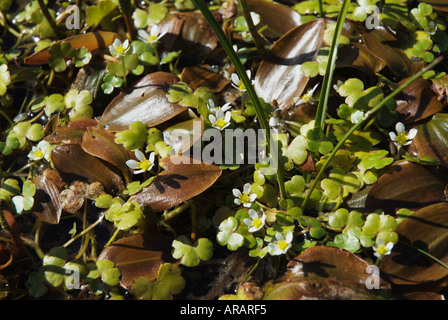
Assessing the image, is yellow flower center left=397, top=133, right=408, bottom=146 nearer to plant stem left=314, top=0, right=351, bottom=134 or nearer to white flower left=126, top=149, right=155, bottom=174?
plant stem left=314, top=0, right=351, bottom=134

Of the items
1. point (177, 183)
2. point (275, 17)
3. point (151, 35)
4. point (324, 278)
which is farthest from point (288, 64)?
point (324, 278)

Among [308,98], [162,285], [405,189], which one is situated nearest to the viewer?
[162,285]

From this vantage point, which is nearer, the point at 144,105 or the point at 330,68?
the point at 330,68

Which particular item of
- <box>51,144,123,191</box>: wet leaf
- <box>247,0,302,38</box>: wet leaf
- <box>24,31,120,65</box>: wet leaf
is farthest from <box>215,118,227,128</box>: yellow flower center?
<box>24,31,120,65</box>: wet leaf

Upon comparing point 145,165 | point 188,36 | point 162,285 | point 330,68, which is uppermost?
point 330,68

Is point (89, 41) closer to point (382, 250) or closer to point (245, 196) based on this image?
point (245, 196)

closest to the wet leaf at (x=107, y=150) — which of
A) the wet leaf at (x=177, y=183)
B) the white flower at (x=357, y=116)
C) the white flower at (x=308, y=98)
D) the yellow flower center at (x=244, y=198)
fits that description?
the wet leaf at (x=177, y=183)

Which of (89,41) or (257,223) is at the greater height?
(89,41)

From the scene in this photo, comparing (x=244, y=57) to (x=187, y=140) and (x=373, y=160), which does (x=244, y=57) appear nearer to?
(x=187, y=140)

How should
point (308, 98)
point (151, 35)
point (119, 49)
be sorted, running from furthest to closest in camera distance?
point (151, 35), point (119, 49), point (308, 98)
